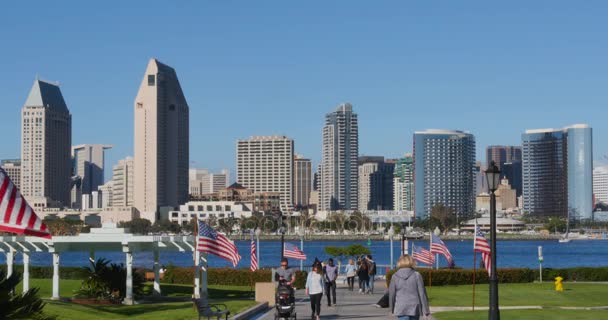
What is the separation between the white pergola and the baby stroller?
1267 centimetres

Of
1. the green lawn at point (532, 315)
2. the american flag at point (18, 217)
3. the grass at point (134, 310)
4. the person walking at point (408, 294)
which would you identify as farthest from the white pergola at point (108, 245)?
the american flag at point (18, 217)

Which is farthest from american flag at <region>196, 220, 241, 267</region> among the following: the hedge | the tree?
the tree

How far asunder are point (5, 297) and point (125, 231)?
2917 cm

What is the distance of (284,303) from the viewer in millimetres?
28359

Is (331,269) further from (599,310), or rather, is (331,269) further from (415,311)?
(415,311)

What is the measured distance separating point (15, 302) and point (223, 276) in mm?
41873

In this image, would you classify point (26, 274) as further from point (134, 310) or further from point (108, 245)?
point (134, 310)

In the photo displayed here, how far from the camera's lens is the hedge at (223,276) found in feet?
181

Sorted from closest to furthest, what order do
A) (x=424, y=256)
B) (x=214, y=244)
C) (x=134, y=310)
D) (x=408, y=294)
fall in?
(x=408, y=294) < (x=134, y=310) < (x=214, y=244) < (x=424, y=256)

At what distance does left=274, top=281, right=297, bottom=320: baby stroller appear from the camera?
1112 inches

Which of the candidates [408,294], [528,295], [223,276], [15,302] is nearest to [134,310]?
[528,295]

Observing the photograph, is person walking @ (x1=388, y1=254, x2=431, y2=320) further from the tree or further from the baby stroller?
the baby stroller

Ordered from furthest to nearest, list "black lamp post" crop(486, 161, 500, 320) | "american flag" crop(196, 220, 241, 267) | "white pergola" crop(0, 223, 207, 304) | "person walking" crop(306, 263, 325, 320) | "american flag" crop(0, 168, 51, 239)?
"white pergola" crop(0, 223, 207, 304) < "american flag" crop(196, 220, 241, 267) < "person walking" crop(306, 263, 325, 320) < "black lamp post" crop(486, 161, 500, 320) < "american flag" crop(0, 168, 51, 239)

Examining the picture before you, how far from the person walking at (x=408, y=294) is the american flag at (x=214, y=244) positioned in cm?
1949
